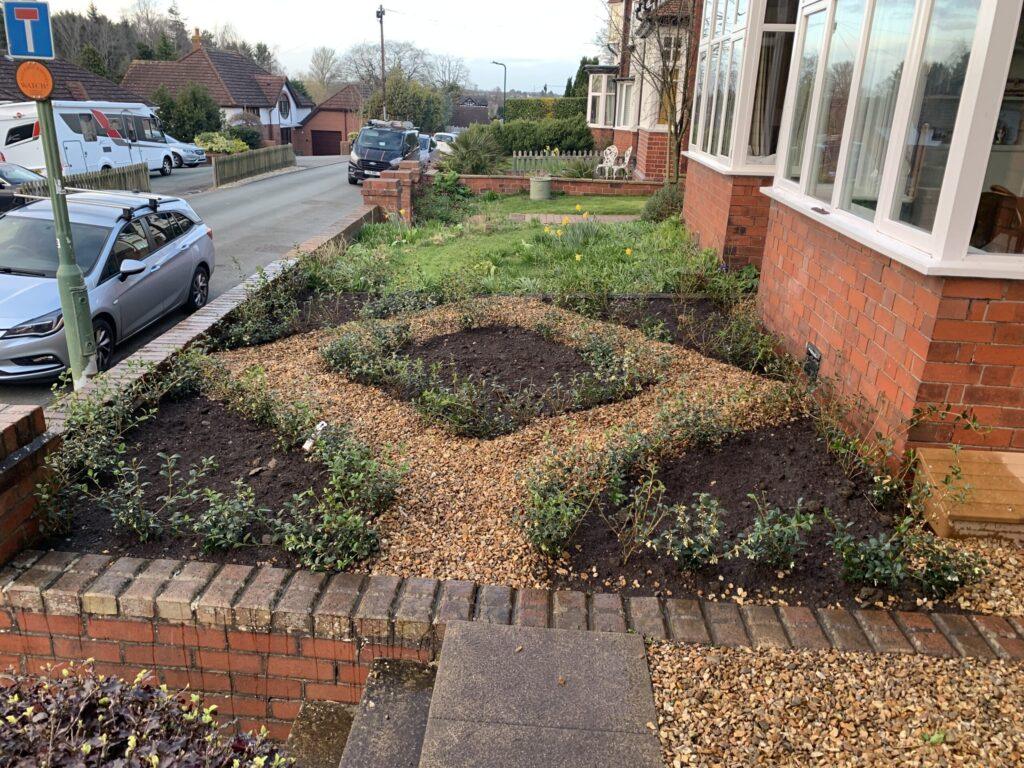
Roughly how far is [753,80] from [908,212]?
5.08 m

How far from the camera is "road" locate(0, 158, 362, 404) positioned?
948 centimetres

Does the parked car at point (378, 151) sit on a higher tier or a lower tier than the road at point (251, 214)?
higher

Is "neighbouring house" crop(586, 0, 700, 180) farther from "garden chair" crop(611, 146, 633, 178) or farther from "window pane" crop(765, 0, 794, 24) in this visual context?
"window pane" crop(765, 0, 794, 24)

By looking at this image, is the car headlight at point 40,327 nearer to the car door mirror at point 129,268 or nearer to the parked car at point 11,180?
the car door mirror at point 129,268

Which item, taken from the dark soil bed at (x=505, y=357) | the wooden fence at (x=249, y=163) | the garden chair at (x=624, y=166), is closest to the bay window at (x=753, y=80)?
the dark soil bed at (x=505, y=357)

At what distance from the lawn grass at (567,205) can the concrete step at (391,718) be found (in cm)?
1316

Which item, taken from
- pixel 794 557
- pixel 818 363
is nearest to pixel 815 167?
pixel 818 363

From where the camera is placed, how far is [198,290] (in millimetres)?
9734

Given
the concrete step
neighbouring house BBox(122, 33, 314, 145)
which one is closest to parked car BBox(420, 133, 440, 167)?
neighbouring house BBox(122, 33, 314, 145)

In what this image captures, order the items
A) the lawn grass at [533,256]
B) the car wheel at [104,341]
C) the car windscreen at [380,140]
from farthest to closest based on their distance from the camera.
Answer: the car windscreen at [380,140] < the lawn grass at [533,256] < the car wheel at [104,341]

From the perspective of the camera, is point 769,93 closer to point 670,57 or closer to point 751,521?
point 751,521

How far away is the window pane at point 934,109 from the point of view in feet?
11.7

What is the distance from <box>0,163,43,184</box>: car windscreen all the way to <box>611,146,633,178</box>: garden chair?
14.3 meters

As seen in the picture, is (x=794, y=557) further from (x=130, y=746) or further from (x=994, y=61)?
(x=130, y=746)
